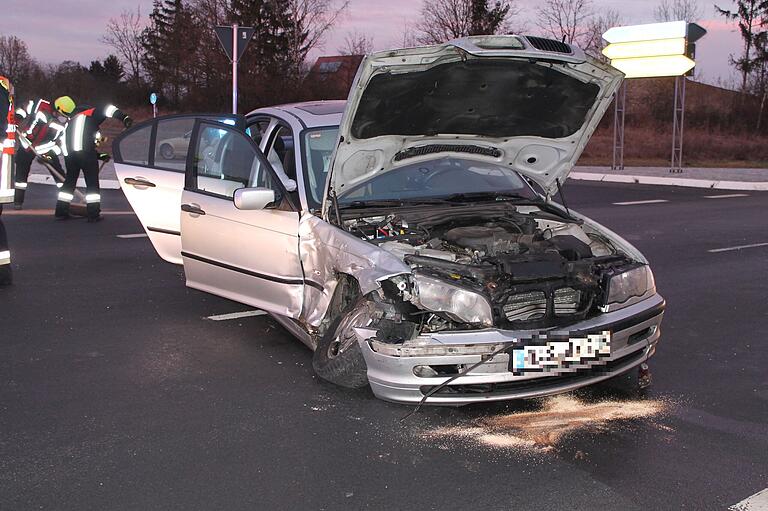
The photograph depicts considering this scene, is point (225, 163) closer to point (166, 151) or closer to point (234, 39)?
point (166, 151)

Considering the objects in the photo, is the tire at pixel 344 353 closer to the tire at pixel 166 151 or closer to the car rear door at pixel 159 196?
the car rear door at pixel 159 196

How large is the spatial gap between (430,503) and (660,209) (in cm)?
1186

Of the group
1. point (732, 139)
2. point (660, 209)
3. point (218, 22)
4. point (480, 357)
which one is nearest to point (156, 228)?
point (480, 357)

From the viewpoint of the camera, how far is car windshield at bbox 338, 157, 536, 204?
5605 mm

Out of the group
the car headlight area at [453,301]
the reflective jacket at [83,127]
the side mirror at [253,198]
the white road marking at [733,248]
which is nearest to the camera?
the car headlight area at [453,301]

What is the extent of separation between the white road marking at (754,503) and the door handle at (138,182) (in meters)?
5.17

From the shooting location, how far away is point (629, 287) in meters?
4.62

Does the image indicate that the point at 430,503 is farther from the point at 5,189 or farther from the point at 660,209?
the point at 660,209

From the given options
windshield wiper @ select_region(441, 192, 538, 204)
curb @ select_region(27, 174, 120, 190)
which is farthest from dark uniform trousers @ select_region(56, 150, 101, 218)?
windshield wiper @ select_region(441, 192, 538, 204)

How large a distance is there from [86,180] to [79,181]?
4.87 metres

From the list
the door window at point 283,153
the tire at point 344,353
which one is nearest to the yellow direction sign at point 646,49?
the door window at point 283,153

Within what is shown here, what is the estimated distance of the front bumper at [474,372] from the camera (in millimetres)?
4066

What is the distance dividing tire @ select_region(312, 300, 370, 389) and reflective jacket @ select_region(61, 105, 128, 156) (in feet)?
25.6

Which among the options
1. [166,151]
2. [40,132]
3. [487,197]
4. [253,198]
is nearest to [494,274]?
[487,197]
